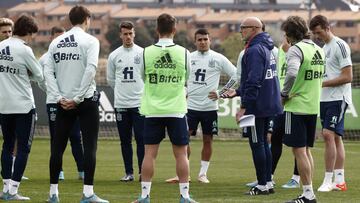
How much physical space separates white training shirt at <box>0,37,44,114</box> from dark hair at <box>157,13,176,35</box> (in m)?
1.68

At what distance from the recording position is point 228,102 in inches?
1152

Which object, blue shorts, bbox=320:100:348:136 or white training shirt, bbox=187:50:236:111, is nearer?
blue shorts, bbox=320:100:348:136

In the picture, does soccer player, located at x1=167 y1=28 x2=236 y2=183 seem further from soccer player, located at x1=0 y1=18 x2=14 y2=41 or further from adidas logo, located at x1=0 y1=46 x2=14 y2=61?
adidas logo, located at x1=0 y1=46 x2=14 y2=61

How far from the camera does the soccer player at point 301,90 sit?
519 inches

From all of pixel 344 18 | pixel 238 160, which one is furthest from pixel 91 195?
pixel 344 18

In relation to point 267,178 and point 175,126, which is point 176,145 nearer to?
point 175,126

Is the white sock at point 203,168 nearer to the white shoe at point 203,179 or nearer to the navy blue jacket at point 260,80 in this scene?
the white shoe at point 203,179

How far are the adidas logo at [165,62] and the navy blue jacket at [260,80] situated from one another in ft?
4.25

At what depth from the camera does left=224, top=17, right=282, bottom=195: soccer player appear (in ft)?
45.1

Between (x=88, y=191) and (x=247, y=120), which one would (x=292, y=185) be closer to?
(x=247, y=120)

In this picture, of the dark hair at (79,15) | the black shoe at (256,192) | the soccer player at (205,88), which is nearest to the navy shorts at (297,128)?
the black shoe at (256,192)

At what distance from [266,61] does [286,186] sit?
2.25 metres

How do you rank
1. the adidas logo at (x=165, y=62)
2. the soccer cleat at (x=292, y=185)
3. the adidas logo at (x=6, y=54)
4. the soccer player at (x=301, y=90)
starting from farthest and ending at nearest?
the soccer cleat at (x=292, y=185) → the adidas logo at (x=6, y=54) → the soccer player at (x=301, y=90) → the adidas logo at (x=165, y=62)

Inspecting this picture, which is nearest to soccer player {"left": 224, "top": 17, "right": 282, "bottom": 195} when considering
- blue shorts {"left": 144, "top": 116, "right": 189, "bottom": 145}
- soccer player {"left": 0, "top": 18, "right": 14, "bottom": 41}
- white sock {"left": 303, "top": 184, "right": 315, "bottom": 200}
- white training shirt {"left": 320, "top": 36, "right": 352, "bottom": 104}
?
white training shirt {"left": 320, "top": 36, "right": 352, "bottom": 104}
